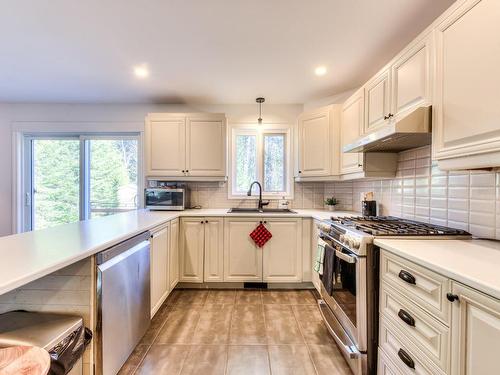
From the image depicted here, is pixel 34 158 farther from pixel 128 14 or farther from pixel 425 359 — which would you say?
pixel 425 359

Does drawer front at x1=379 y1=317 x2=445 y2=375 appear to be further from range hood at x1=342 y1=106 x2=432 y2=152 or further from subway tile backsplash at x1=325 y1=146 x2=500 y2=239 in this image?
range hood at x1=342 y1=106 x2=432 y2=152

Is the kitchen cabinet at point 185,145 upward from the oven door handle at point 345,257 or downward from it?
upward

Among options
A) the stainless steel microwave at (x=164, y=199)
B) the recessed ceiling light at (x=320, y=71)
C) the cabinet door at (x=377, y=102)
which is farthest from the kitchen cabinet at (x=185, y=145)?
the cabinet door at (x=377, y=102)

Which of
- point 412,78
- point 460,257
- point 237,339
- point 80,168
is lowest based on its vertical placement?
point 237,339

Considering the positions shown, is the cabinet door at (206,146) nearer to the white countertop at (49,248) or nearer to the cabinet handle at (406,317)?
the white countertop at (49,248)

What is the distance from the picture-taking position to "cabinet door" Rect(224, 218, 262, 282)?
271 centimetres

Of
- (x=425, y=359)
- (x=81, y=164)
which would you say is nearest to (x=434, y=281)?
(x=425, y=359)

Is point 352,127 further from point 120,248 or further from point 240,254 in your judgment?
point 120,248

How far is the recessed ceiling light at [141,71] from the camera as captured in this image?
7.75 feet

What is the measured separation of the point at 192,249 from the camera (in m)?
2.71

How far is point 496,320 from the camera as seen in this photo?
0.73 meters

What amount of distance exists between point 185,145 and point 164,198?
71 cm

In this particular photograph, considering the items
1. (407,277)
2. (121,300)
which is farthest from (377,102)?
(121,300)

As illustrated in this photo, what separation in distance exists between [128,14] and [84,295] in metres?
1.78
